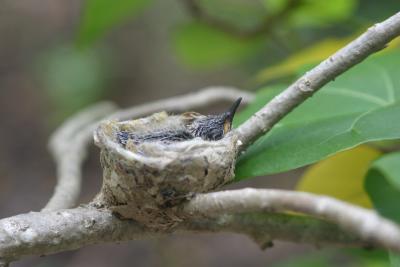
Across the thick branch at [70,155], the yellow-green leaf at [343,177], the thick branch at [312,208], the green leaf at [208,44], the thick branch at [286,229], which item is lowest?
the thick branch at [286,229]

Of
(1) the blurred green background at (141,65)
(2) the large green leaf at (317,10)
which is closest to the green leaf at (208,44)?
(1) the blurred green background at (141,65)

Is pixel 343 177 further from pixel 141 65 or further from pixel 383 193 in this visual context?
pixel 141 65

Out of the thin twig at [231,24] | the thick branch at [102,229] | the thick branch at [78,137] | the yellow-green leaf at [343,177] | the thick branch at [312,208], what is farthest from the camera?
the thin twig at [231,24]

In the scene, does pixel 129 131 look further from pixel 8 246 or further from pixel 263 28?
pixel 263 28

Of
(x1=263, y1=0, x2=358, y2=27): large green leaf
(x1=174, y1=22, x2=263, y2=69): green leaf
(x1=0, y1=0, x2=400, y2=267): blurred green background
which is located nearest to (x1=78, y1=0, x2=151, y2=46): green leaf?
(x1=0, y1=0, x2=400, y2=267): blurred green background

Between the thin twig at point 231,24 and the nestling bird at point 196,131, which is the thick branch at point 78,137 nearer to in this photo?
the nestling bird at point 196,131

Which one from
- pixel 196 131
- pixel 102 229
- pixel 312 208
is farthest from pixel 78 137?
pixel 312 208

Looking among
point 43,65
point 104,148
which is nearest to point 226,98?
point 104,148
